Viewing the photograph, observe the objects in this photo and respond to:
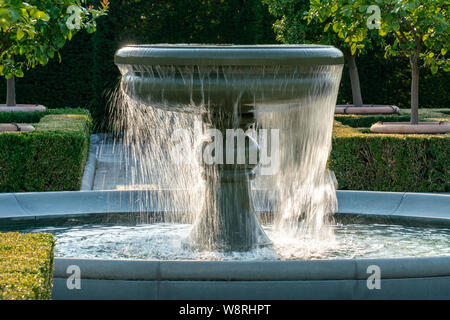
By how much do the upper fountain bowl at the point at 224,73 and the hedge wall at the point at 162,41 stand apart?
10.5 meters

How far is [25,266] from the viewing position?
11.0 ft

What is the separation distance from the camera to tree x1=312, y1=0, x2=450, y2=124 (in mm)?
8539

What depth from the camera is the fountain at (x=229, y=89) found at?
437 cm

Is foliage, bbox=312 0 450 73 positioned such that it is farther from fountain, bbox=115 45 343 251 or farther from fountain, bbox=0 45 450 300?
fountain, bbox=115 45 343 251

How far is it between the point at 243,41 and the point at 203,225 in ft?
36.0

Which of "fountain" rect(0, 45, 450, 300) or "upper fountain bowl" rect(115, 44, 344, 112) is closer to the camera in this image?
"fountain" rect(0, 45, 450, 300)

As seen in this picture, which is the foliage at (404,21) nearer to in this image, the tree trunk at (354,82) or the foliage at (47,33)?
the foliage at (47,33)

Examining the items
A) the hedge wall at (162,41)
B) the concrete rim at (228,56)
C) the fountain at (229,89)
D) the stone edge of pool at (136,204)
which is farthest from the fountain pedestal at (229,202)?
the hedge wall at (162,41)

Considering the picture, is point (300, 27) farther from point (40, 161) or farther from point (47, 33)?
point (40, 161)

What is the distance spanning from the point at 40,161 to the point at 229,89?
4.28 meters

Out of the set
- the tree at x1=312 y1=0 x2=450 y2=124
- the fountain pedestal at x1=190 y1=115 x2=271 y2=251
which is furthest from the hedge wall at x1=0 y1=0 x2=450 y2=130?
the fountain pedestal at x1=190 y1=115 x2=271 y2=251

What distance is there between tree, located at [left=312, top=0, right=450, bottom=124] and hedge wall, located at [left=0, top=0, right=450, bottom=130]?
5.26m
